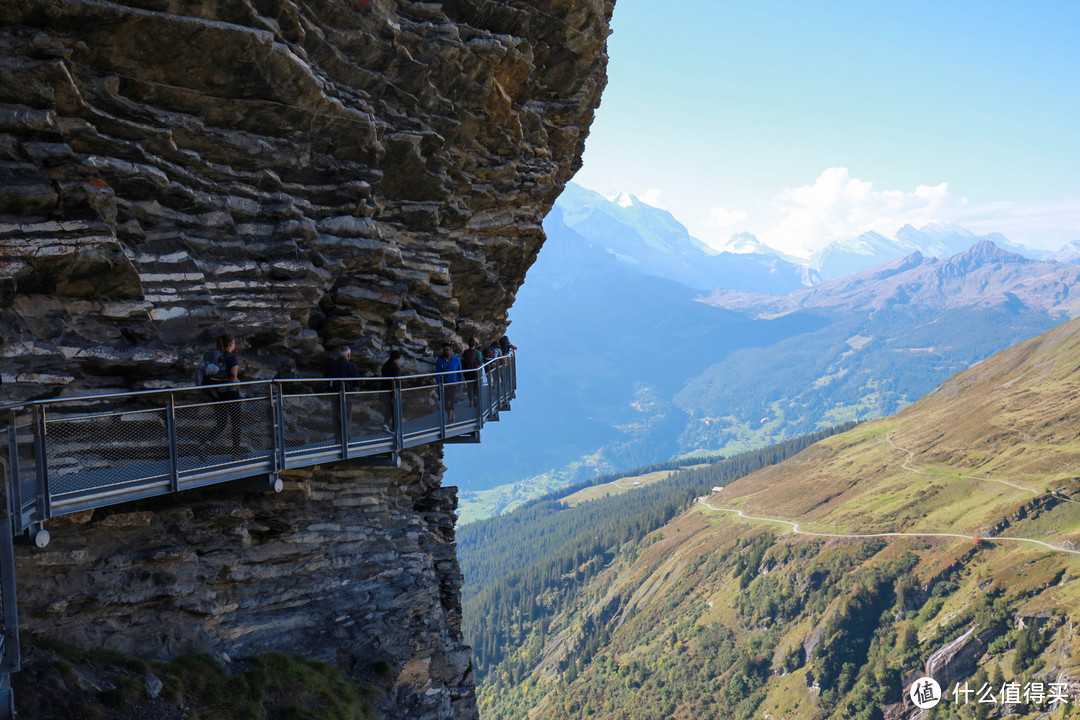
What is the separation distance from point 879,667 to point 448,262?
13003 cm

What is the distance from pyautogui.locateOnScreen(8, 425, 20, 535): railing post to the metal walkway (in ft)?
0.04

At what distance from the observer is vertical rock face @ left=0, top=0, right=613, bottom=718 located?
41.9 ft

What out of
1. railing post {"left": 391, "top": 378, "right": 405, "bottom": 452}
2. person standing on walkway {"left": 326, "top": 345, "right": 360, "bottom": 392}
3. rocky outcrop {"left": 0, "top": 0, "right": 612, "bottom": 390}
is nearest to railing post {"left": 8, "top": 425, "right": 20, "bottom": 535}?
rocky outcrop {"left": 0, "top": 0, "right": 612, "bottom": 390}

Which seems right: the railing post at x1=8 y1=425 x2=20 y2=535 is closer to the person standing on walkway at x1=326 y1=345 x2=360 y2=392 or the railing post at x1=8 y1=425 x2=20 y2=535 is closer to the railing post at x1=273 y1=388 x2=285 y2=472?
the railing post at x1=273 y1=388 x2=285 y2=472

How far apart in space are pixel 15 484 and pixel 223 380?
473 centimetres

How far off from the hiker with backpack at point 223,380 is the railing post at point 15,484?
114 inches

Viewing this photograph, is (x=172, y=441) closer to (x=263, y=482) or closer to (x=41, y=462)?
(x=41, y=462)

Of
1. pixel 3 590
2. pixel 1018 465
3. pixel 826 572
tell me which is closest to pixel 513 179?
pixel 3 590

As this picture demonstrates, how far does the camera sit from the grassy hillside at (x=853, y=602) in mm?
122062

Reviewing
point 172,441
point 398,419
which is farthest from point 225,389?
point 398,419

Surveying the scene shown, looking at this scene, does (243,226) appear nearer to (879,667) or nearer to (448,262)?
(448,262)

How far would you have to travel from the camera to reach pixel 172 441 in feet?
36.1

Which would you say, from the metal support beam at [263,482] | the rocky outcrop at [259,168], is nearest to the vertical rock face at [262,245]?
the rocky outcrop at [259,168]

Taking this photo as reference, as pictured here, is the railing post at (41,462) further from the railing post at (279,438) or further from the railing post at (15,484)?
the railing post at (279,438)
